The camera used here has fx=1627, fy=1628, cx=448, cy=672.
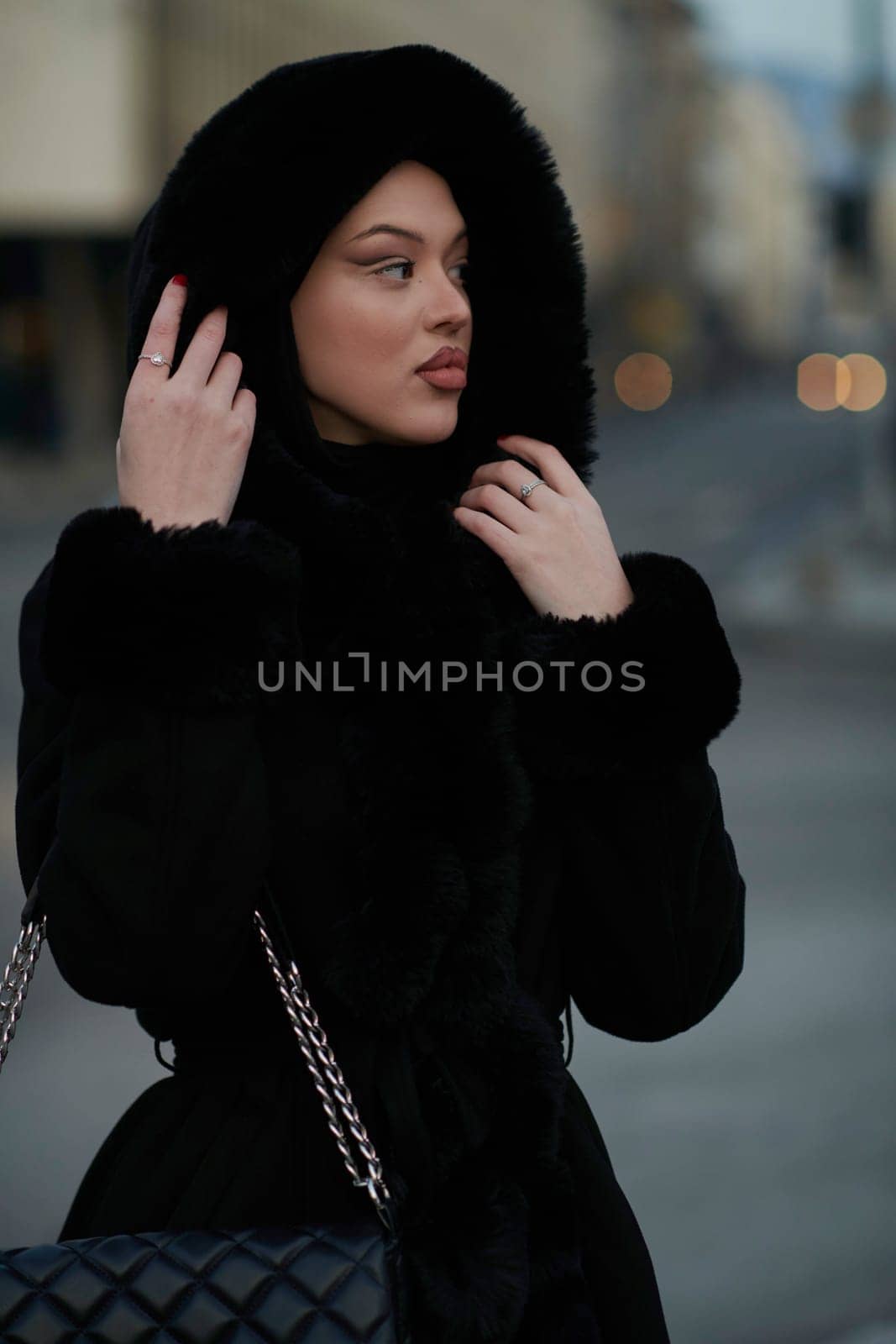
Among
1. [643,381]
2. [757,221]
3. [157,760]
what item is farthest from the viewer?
[757,221]

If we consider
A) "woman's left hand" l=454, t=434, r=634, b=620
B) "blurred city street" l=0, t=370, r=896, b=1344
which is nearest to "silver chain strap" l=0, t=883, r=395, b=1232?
"woman's left hand" l=454, t=434, r=634, b=620

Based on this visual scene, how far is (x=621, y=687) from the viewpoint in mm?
1771

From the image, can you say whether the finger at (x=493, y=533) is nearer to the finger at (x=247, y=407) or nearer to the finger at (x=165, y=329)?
the finger at (x=247, y=407)

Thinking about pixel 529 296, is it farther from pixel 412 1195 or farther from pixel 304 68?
pixel 412 1195

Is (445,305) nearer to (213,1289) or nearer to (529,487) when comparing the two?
(529,487)

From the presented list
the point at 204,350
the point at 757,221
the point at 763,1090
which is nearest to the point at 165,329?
the point at 204,350

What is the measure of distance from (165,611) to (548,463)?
565 mm

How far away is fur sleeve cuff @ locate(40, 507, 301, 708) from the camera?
5.38 feet

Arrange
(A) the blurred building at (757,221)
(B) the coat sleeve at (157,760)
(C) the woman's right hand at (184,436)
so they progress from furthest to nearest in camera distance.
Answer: (A) the blurred building at (757,221)
(C) the woman's right hand at (184,436)
(B) the coat sleeve at (157,760)

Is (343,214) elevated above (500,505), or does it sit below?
above

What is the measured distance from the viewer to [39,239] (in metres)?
28.0

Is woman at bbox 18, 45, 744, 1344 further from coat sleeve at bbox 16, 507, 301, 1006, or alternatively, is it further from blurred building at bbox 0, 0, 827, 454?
blurred building at bbox 0, 0, 827, 454

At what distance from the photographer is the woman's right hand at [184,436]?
5.71 ft

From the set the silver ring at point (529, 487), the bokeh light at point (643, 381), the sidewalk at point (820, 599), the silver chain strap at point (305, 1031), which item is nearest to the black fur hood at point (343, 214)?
the silver ring at point (529, 487)
